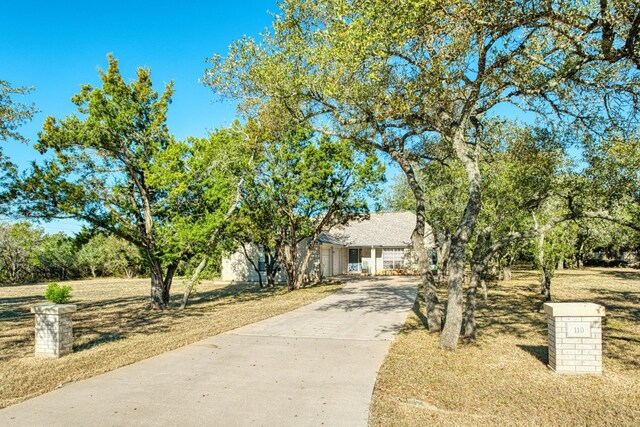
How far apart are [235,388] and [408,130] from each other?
752 centimetres

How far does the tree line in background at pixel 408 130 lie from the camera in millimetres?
6723

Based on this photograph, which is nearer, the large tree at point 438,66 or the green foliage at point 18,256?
the large tree at point 438,66

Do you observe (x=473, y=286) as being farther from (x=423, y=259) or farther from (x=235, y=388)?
(x=235, y=388)

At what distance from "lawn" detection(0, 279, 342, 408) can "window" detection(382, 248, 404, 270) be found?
682 inches

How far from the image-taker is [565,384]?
601 cm

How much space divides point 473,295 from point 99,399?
6953 millimetres

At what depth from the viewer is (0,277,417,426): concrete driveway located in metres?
4.80

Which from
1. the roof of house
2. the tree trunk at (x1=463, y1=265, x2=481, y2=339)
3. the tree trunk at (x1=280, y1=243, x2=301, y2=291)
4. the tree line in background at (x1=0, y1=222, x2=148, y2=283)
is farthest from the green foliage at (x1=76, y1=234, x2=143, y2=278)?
the tree trunk at (x1=463, y1=265, x2=481, y2=339)

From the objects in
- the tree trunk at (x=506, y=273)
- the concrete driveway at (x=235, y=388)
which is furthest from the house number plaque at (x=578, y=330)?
the tree trunk at (x=506, y=273)

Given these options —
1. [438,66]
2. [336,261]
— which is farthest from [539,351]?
[336,261]

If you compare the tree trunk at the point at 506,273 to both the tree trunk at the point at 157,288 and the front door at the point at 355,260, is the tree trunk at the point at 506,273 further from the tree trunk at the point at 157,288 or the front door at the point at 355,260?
the tree trunk at the point at 157,288

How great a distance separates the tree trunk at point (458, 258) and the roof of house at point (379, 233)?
933 inches

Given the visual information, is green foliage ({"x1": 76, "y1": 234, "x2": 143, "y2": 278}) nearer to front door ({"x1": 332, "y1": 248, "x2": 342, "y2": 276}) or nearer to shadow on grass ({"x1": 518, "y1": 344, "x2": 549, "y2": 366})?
front door ({"x1": 332, "y1": 248, "x2": 342, "y2": 276})

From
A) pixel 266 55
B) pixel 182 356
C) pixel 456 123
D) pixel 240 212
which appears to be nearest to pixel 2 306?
pixel 240 212
